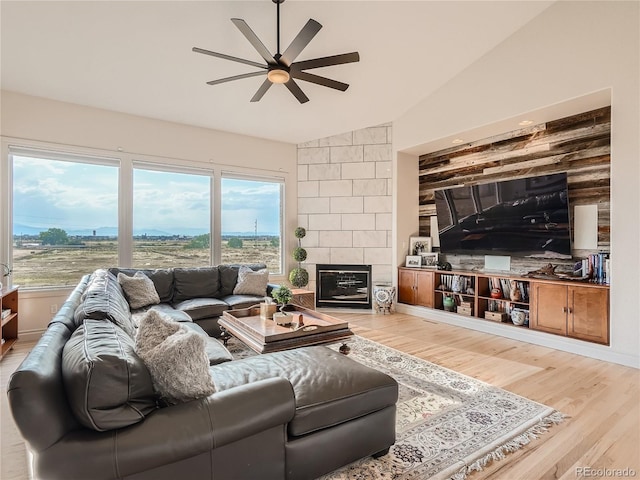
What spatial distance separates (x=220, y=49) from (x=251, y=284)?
2.88m

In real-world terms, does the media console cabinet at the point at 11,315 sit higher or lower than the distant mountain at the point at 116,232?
A: lower

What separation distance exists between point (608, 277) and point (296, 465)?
3820 millimetres

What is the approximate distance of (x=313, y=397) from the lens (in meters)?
1.71

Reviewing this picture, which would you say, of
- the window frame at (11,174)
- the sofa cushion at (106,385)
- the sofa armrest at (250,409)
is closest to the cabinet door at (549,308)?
the sofa armrest at (250,409)

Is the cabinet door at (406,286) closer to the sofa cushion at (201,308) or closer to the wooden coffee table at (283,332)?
the wooden coffee table at (283,332)

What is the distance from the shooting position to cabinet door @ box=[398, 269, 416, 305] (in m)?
5.67

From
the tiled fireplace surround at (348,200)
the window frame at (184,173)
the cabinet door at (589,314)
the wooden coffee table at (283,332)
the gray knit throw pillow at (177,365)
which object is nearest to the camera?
the gray knit throw pillow at (177,365)

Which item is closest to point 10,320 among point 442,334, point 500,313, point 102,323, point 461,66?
point 102,323

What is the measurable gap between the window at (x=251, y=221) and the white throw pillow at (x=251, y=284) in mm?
1137

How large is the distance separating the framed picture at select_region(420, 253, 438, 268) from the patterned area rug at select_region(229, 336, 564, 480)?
2.69 meters

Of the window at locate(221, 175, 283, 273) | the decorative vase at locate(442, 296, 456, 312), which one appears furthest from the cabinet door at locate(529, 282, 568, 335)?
the window at locate(221, 175, 283, 273)

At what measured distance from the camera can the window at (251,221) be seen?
579 centimetres

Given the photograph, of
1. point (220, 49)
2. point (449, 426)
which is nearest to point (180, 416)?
point (449, 426)

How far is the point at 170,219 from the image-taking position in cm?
525
